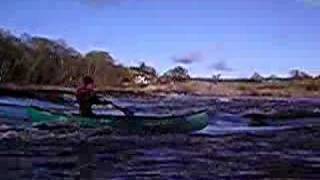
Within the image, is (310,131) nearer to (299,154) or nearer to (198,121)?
(198,121)

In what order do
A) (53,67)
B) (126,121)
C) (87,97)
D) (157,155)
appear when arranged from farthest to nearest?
(53,67), (126,121), (87,97), (157,155)

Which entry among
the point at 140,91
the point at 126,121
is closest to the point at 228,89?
the point at 140,91

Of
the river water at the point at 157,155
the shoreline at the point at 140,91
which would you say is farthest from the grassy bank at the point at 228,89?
the river water at the point at 157,155

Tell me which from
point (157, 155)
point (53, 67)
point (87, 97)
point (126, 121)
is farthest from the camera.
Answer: point (53, 67)

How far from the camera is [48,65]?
30719 millimetres

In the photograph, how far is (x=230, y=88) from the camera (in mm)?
36219

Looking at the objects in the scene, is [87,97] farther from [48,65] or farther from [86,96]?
[48,65]

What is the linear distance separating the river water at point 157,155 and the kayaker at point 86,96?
0.56m

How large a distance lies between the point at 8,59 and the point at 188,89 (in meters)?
9.56

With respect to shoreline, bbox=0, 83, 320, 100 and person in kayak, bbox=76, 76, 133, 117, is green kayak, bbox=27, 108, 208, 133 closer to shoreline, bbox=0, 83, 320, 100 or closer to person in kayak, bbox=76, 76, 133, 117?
person in kayak, bbox=76, 76, 133, 117

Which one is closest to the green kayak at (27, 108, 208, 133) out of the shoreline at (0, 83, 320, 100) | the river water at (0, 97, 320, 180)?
the river water at (0, 97, 320, 180)

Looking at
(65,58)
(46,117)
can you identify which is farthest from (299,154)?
(65,58)

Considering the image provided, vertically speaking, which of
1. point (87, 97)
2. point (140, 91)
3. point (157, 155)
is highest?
point (140, 91)

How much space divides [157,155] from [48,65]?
660 inches
